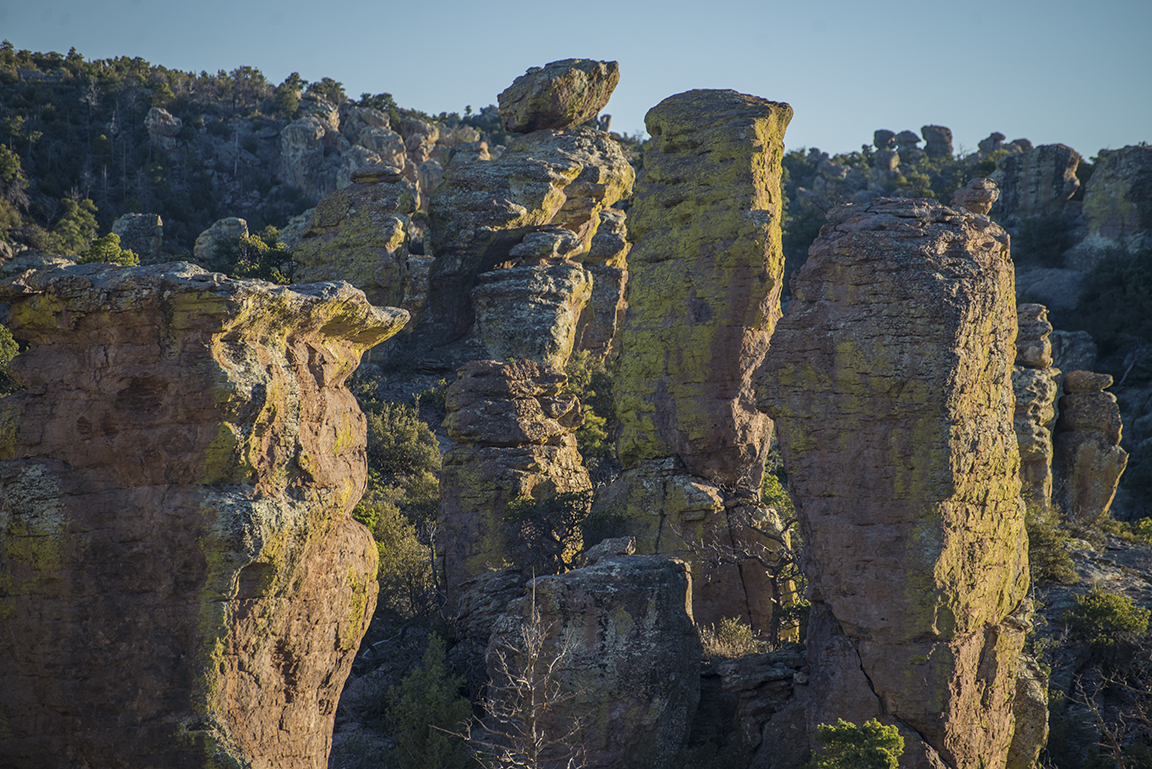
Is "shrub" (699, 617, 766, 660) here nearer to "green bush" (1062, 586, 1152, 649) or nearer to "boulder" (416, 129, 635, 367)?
"green bush" (1062, 586, 1152, 649)

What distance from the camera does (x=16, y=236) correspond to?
121ft

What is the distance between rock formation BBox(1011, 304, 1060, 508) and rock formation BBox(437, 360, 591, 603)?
433 inches

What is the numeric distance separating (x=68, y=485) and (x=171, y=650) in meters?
1.22

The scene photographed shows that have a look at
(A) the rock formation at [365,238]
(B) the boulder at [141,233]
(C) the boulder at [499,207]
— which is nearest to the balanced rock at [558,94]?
(C) the boulder at [499,207]

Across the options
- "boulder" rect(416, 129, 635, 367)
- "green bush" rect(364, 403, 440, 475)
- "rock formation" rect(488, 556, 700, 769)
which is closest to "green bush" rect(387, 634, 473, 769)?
"rock formation" rect(488, 556, 700, 769)

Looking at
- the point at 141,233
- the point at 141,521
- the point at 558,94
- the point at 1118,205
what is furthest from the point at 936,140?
the point at 141,521

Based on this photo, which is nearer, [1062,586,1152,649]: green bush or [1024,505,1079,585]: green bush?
[1062,586,1152,649]: green bush

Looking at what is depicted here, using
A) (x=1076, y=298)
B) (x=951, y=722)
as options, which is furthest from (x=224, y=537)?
(x=1076, y=298)

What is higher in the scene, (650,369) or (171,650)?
(650,369)

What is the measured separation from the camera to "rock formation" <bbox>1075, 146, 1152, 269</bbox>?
38188mm

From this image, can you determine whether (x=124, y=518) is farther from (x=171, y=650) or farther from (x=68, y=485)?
(x=171, y=650)

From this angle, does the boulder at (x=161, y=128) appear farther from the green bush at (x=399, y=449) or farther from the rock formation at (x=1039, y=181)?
the rock formation at (x=1039, y=181)

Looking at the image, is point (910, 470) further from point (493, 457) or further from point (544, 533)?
point (493, 457)

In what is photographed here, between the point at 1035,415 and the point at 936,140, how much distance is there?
5083 cm
